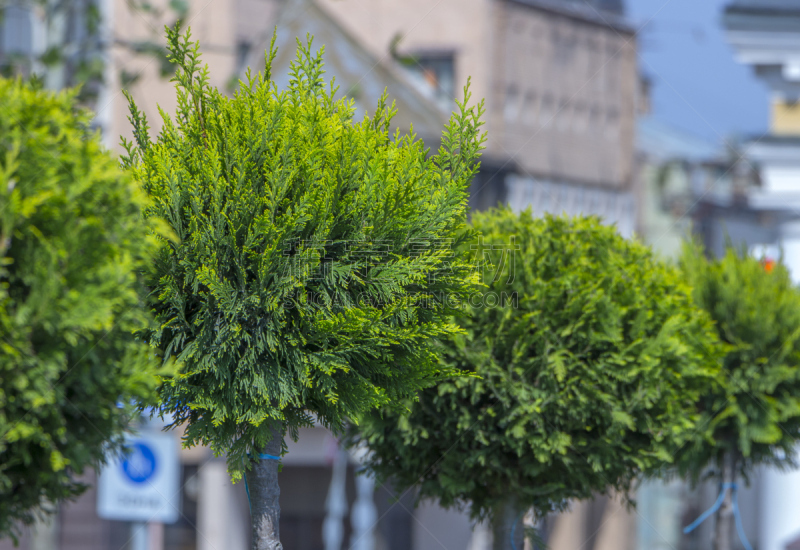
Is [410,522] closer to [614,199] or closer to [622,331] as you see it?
[614,199]

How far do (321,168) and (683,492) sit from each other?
24.5 m

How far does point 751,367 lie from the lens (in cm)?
824

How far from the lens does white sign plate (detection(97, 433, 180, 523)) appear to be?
344 inches

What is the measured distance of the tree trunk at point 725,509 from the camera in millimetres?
8727

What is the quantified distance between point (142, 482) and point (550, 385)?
15.2 feet

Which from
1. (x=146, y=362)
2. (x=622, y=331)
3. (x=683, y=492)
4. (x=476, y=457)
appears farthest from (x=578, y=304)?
(x=683, y=492)

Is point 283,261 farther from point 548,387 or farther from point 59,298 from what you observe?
point 548,387

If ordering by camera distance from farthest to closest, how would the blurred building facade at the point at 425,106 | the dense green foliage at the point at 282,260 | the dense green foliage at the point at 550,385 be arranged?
the blurred building facade at the point at 425,106, the dense green foliage at the point at 550,385, the dense green foliage at the point at 282,260

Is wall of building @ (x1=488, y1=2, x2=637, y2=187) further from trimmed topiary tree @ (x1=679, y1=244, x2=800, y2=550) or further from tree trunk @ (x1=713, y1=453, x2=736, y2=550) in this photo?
tree trunk @ (x1=713, y1=453, x2=736, y2=550)

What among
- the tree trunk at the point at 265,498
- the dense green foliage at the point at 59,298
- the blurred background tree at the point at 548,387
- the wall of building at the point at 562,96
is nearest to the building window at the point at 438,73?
the wall of building at the point at 562,96

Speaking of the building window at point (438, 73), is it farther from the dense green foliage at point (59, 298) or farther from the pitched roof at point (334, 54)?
the dense green foliage at point (59, 298)

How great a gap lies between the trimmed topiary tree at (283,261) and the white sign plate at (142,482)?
166 inches

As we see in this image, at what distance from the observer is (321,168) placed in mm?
4824

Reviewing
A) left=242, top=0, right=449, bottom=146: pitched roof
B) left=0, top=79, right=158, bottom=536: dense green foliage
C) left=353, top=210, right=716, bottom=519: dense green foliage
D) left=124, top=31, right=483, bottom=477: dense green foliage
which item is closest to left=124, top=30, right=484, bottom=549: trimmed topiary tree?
left=124, top=31, right=483, bottom=477: dense green foliage
